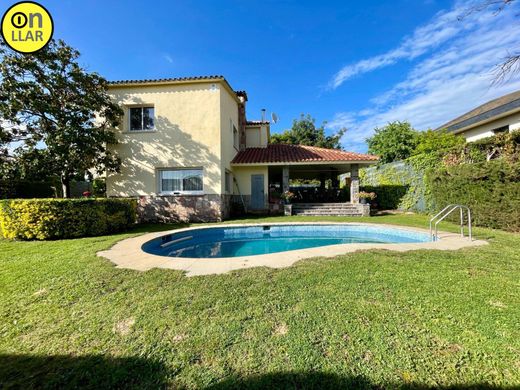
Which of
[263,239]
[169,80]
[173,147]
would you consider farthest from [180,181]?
[263,239]

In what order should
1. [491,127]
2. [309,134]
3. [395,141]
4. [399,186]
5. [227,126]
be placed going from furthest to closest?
1. [309,134]
2. [395,141]
3. [399,186]
4. [491,127]
5. [227,126]

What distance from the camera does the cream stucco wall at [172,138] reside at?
45.0 ft

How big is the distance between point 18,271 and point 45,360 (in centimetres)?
388

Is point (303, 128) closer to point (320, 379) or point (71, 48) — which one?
point (71, 48)

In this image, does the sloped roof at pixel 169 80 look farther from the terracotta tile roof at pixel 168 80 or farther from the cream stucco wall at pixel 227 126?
the cream stucco wall at pixel 227 126

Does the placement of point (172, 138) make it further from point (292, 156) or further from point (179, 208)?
point (292, 156)

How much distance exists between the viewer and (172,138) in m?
13.8

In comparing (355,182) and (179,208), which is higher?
(355,182)

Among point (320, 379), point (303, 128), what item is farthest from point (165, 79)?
point (303, 128)

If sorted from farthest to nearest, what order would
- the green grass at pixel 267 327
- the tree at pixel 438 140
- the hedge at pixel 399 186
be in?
the tree at pixel 438 140
the hedge at pixel 399 186
the green grass at pixel 267 327

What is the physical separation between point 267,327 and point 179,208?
38.8 ft

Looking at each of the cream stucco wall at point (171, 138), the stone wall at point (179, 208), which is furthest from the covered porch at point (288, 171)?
the stone wall at point (179, 208)

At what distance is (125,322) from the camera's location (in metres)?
3.10

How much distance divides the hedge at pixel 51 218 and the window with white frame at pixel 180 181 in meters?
4.69
